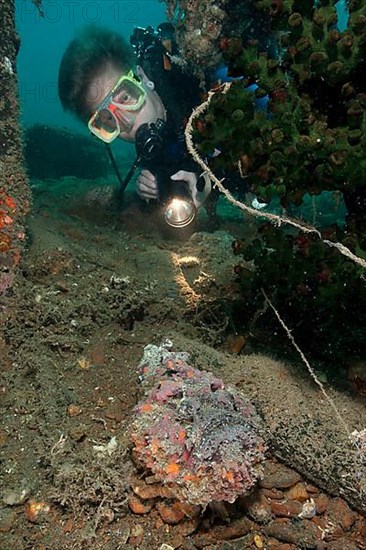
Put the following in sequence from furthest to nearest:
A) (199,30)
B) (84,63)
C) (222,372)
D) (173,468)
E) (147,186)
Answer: (84,63) → (147,186) → (199,30) → (222,372) → (173,468)

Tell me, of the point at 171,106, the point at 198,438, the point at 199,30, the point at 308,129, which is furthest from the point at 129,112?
the point at 198,438

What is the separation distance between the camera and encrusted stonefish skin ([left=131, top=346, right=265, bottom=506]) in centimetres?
193

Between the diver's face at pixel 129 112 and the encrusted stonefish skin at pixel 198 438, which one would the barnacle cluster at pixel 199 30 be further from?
the encrusted stonefish skin at pixel 198 438

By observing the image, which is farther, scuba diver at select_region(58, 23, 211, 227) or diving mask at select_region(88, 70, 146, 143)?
diving mask at select_region(88, 70, 146, 143)

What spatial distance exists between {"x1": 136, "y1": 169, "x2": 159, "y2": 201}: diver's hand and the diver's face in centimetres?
80

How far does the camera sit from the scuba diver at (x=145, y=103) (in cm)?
611

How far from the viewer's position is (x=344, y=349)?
299 cm

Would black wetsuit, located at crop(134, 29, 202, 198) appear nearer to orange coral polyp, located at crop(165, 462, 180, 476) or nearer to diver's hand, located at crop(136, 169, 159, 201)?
diver's hand, located at crop(136, 169, 159, 201)

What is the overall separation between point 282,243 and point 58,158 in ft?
39.4

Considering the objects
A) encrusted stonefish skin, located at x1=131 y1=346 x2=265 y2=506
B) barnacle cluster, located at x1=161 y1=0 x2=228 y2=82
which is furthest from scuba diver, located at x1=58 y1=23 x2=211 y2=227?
encrusted stonefish skin, located at x1=131 y1=346 x2=265 y2=506

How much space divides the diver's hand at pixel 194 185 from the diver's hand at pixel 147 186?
0.33m

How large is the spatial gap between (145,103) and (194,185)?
1591 millimetres

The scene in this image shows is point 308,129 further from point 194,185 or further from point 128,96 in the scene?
point 128,96

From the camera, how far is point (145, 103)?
651cm
